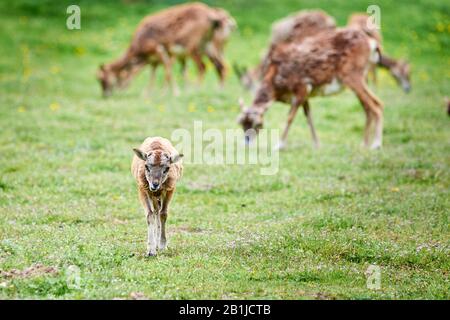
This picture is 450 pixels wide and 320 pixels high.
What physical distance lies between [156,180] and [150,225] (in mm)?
667

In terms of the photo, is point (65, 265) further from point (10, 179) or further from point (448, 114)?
point (448, 114)

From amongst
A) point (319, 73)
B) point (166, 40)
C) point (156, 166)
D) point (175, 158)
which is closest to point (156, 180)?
point (156, 166)

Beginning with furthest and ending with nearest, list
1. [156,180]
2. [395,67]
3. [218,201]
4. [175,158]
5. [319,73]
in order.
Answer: [395,67]
[319,73]
[218,201]
[175,158]
[156,180]

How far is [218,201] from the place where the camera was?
12.6 m

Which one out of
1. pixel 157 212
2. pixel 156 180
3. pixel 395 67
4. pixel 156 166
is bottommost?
pixel 157 212

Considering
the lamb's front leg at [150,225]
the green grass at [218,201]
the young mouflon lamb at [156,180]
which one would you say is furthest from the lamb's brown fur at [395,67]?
the lamb's front leg at [150,225]

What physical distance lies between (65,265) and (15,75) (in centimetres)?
1599

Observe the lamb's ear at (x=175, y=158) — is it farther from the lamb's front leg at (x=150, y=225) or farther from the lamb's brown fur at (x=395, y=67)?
the lamb's brown fur at (x=395, y=67)

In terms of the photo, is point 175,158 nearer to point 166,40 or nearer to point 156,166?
point 156,166

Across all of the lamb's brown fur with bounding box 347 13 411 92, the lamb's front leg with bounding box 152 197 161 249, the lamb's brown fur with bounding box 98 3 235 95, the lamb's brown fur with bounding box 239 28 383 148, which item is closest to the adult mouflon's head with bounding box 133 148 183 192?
the lamb's front leg with bounding box 152 197 161 249

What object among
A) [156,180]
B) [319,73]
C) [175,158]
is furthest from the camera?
[319,73]

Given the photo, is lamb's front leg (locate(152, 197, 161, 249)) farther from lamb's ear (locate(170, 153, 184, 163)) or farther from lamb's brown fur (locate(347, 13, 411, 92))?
lamb's brown fur (locate(347, 13, 411, 92))

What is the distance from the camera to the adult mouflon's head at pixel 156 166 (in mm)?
9031

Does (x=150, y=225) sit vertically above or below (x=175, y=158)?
below
